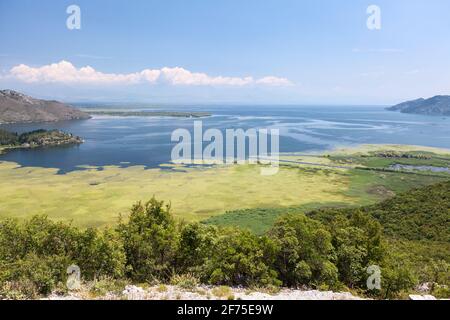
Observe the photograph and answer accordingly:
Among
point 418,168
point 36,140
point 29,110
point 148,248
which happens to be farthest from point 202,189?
point 29,110

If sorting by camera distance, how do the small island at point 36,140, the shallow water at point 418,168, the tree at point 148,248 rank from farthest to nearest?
the small island at point 36,140
the shallow water at point 418,168
the tree at point 148,248

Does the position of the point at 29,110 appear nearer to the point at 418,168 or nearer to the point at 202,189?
the point at 202,189

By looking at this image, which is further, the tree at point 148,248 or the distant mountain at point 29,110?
the distant mountain at point 29,110

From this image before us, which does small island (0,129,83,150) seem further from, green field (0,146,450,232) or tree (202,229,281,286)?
tree (202,229,281,286)

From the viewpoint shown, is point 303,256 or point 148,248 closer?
point 303,256

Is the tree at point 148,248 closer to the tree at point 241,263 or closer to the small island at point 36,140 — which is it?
the tree at point 241,263

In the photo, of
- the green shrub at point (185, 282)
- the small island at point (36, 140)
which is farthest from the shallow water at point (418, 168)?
the small island at point (36, 140)

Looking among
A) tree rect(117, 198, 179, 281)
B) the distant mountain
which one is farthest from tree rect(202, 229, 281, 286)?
the distant mountain
